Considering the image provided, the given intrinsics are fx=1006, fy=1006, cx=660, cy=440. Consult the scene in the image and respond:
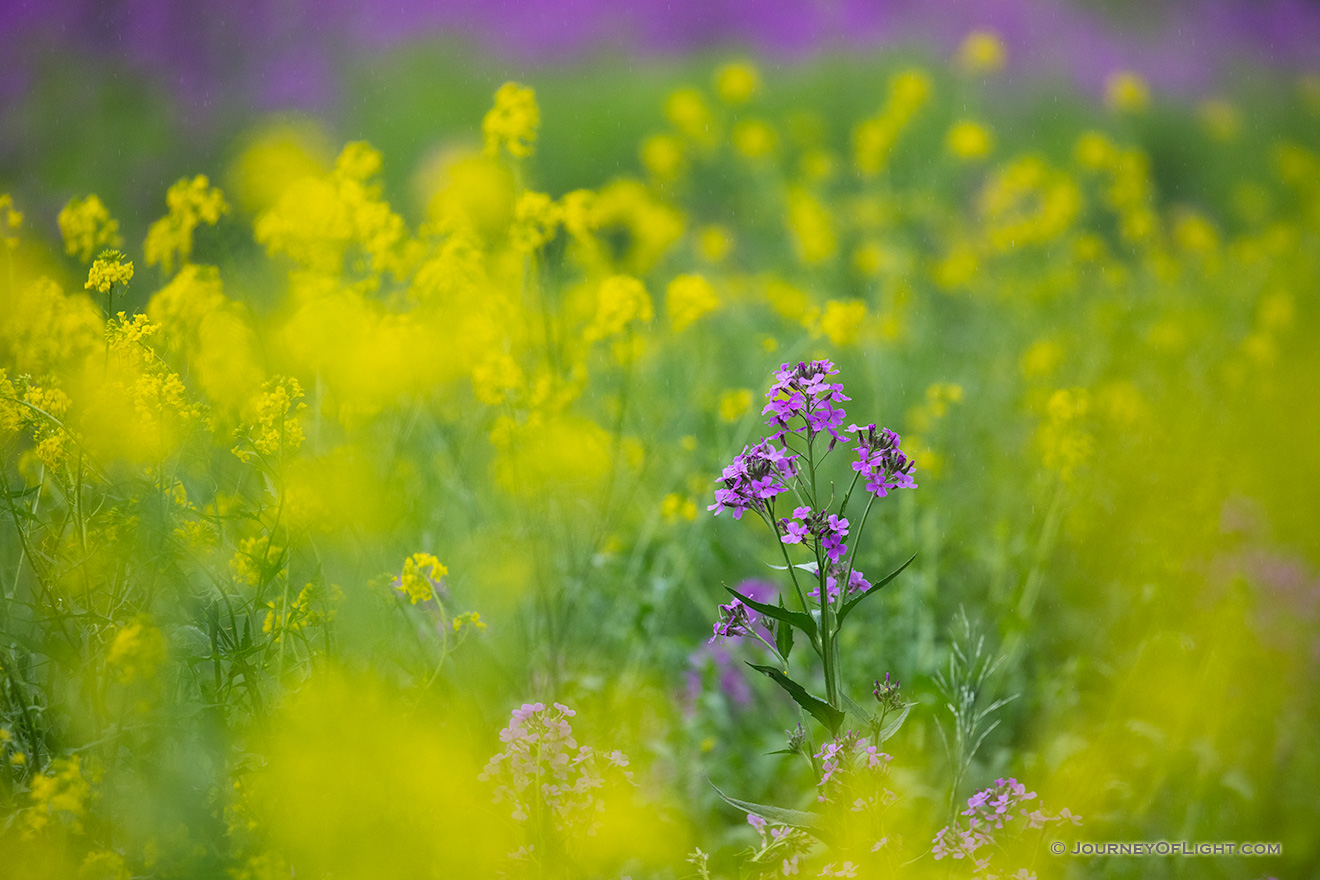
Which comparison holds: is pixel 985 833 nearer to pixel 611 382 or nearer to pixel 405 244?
pixel 405 244

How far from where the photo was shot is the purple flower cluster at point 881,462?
1222mm

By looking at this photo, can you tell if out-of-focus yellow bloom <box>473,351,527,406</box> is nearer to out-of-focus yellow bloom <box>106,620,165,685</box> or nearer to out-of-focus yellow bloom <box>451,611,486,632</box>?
out-of-focus yellow bloom <box>451,611,486,632</box>

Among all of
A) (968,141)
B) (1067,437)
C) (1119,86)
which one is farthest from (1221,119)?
(1067,437)

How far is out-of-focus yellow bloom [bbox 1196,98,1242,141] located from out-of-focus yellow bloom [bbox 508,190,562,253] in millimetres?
4373

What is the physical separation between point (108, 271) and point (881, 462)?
123 centimetres

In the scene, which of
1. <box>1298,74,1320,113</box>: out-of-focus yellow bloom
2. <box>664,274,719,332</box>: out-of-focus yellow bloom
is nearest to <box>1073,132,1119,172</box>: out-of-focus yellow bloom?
<box>664,274,719,332</box>: out-of-focus yellow bloom

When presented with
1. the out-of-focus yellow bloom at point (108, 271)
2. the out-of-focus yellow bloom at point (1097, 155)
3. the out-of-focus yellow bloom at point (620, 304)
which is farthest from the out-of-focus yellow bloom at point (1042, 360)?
the out-of-focus yellow bloom at point (108, 271)

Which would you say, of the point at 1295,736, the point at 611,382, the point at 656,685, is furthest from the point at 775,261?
the point at 1295,736

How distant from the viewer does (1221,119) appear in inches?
201

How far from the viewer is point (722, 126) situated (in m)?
5.03

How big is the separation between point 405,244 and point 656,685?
3.82 feet

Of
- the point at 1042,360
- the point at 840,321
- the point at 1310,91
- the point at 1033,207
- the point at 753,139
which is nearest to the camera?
the point at 840,321

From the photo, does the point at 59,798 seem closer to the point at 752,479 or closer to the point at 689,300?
the point at 752,479

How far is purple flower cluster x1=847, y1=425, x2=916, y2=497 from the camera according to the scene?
122 centimetres
